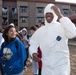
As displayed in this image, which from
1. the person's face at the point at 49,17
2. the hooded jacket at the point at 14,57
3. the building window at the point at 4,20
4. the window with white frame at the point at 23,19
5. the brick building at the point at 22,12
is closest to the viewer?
the person's face at the point at 49,17

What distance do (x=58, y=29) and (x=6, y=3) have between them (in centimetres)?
4534

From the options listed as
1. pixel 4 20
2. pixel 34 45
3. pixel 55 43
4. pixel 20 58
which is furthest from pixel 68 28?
pixel 4 20

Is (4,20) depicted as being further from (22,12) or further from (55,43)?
(55,43)

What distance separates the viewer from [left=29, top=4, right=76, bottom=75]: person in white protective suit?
3.70 m

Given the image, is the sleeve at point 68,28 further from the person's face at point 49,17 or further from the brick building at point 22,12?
the brick building at point 22,12

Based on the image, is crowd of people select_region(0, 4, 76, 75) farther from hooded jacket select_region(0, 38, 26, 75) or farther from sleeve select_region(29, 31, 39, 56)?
hooded jacket select_region(0, 38, 26, 75)

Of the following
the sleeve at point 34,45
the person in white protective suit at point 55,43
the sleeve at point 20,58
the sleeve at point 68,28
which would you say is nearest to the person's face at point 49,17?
the person in white protective suit at point 55,43

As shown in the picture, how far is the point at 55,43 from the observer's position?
12.1 ft

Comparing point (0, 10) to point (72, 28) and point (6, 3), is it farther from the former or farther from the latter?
point (72, 28)

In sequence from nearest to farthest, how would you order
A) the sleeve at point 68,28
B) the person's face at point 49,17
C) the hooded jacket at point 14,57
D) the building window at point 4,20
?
the sleeve at point 68,28, the person's face at point 49,17, the hooded jacket at point 14,57, the building window at point 4,20

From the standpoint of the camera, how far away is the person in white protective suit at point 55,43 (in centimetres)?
370

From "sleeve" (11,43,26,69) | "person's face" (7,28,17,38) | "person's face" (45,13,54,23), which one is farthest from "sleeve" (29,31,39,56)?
"person's face" (7,28,17,38)

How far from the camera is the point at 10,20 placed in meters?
48.6

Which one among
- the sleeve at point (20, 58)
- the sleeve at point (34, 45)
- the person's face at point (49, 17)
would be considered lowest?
the sleeve at point (20, 58)
